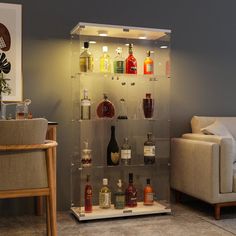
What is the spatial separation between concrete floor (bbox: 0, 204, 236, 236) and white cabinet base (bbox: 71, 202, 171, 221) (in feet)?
0.14

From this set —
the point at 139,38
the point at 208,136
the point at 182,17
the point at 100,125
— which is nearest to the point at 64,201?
the point at 100,125

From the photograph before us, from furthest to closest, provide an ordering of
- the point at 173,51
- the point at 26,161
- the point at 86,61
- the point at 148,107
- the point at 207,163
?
1. the point at 173,51
2. the point at 148,107
3. the point at 86,61
4. the point at 207,163
5. the point at 26,161

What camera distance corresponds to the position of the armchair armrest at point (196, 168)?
3.22 metres

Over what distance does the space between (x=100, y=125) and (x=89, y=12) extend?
43.5 inches

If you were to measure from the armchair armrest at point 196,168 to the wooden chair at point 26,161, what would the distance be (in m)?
1.43

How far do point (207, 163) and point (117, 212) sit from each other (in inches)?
34.9

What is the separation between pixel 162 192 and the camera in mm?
3662

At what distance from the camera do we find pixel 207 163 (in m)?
3.28

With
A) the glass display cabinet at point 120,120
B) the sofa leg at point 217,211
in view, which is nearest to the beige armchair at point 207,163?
the sofa leg at point 217,211

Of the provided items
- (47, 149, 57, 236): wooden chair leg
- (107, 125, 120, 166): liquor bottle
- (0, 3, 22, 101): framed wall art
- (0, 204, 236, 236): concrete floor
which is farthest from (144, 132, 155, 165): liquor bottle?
(47, 149, 57, 236): wooden chair leg

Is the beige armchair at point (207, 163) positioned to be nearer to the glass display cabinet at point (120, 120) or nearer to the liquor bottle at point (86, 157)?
the glass display cabinet at point (120, 120)

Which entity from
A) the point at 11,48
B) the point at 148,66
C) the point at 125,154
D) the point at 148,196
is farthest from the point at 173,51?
the point at 11,48

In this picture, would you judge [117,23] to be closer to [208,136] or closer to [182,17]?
[182,17]

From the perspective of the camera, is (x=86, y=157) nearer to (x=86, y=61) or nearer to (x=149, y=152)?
(x=149, y=152)
